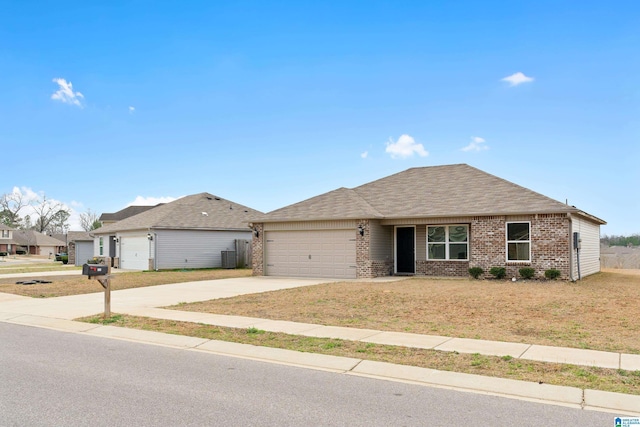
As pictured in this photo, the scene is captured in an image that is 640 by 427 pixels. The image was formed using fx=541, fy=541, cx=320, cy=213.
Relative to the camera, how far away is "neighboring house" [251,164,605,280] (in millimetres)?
20891

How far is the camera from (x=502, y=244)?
21.3 metres

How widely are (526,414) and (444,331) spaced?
464 centimetres

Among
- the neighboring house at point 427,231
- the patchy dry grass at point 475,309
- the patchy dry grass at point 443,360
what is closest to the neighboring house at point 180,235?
the neighboring house at point 427,231

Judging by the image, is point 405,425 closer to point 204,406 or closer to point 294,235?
point 204,406

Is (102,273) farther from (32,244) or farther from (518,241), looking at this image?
(32,244)

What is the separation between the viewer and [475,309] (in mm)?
13203

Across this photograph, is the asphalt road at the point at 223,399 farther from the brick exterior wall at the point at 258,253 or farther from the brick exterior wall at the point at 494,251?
the brick exterior wall at the point at 258,253

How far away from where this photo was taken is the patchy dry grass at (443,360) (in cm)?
698

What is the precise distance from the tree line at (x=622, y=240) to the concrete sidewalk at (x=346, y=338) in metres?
62.1

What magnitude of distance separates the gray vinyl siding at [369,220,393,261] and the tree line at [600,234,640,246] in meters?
49.3

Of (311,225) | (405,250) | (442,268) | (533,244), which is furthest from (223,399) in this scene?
(405,250)

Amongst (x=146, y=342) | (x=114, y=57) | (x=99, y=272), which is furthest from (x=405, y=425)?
(x=114, y=57)

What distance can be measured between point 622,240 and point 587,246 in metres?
51.1

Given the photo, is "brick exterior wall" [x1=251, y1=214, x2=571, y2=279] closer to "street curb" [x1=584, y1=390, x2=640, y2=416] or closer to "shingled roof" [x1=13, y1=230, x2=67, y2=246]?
"street curb" [x1=584, y1=390, x2=640, y2=416]
